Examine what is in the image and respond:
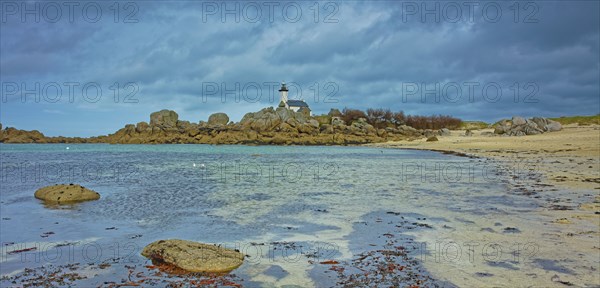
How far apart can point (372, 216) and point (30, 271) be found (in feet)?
25.4

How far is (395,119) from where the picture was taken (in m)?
113

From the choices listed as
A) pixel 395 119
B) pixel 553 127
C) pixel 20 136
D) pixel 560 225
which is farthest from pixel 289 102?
pixel 560 225

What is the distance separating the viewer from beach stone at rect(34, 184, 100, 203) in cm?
1409

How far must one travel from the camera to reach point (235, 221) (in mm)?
10883

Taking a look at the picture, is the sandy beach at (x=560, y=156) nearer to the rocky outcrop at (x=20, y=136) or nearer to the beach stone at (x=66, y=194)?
→ the beach stone at (x=66, y=194)

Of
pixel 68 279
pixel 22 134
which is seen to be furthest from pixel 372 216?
pixel 22 134

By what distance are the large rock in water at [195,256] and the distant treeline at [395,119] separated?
331 feet

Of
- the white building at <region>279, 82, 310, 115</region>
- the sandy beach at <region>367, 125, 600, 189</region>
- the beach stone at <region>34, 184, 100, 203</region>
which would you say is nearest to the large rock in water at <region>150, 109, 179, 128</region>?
the white building at <region>279, 82, 310, 115</region>

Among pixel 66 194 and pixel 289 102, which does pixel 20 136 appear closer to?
pixel 289 102

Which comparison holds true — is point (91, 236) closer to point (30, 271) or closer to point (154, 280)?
point (30, 271)

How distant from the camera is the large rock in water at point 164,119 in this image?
318 ft

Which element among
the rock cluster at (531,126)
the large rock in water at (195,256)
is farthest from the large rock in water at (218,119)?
the large rock in water at (195,256)

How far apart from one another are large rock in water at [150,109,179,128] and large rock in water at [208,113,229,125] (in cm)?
891

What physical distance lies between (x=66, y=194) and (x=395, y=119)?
→ 104755 mm
